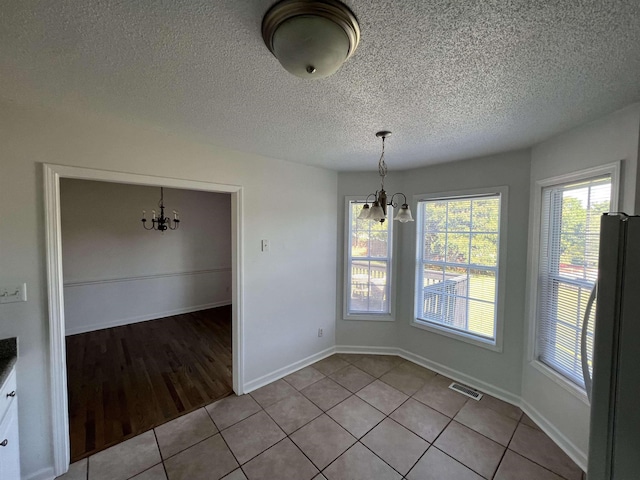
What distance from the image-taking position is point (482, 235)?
278 cm

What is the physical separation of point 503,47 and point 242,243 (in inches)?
92.3

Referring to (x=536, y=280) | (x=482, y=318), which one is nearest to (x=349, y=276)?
(x=482, y=318)

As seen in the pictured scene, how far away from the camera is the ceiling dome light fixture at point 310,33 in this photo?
85 cm

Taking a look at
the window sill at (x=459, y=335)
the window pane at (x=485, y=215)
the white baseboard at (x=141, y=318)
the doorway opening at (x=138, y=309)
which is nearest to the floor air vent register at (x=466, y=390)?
the window sill at (x=459, y=335)

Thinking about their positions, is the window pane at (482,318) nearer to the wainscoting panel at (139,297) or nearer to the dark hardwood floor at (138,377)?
the dark hardwood floor at (138,377)

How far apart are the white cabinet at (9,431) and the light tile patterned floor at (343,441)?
1.59 feet

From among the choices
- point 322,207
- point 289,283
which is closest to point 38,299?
point 289,283

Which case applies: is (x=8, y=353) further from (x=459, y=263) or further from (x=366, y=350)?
(x=459, y=263)

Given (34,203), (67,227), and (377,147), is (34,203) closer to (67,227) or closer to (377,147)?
(377,147)

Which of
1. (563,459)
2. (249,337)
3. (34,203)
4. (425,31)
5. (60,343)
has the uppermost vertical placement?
(425,31)

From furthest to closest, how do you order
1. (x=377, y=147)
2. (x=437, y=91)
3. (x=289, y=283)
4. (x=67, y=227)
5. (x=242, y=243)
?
(x=67, y=227) → (x=289, y=283) → (x=242, y=243) → (x=377, y=147) → (x=437, y=91)

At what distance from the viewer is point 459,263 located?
116 inches

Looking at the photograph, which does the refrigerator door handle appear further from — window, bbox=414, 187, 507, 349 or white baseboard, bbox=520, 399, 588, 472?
window, bbox=414, 187, 507, 349

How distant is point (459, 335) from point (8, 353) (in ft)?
12.3
